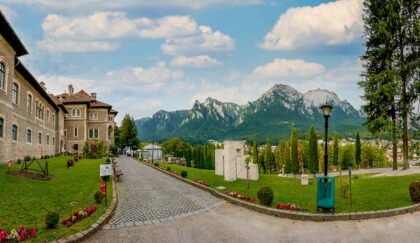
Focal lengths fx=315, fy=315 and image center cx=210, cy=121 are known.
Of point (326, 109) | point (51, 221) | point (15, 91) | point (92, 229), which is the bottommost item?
point (92, 229)

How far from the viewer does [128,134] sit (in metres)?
91.4

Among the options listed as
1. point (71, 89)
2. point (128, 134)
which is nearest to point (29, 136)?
point (71, 89)

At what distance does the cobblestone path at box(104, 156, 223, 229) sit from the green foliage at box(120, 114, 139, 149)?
73.4 m

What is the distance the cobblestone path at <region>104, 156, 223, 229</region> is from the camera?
36.8ft

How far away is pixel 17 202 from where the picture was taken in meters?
11.8

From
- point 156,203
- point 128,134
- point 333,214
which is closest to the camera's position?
point 333,214

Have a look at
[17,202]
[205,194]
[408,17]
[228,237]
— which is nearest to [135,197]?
[205,194]

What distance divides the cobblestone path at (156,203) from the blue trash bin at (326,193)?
4.56m

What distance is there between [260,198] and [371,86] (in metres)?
16.2

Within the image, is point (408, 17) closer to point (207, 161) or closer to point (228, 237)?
point (228, 237)

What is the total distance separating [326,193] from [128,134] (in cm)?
8473

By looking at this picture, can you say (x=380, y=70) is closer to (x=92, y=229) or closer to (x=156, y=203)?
(x=156, y=203)

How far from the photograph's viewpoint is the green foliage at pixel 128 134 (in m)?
91.1

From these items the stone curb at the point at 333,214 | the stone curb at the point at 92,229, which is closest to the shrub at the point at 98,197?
the stone curb at the point at 92,229
